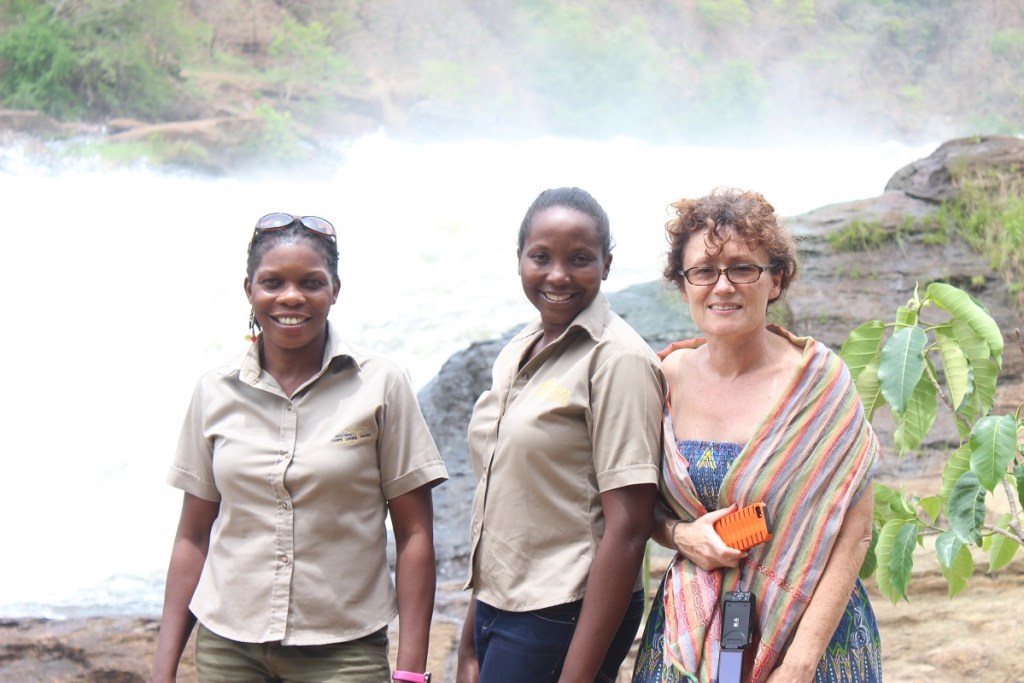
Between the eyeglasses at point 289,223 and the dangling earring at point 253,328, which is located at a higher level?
the eyeglasses at point 289,223

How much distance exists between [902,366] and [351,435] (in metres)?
1.07

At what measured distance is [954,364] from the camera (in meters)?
2.27

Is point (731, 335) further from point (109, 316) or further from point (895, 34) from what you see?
point (895, 34)

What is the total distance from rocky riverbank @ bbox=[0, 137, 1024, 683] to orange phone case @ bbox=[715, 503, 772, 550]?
1.71 metres

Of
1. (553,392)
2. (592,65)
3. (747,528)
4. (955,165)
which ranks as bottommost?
(747,528)

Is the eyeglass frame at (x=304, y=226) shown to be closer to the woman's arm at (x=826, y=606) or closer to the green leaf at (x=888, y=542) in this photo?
the woman's arm at (x=826, y=606)

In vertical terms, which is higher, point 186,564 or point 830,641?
point 186,564

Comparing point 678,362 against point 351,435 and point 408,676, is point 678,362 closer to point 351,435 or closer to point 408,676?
point 351,435

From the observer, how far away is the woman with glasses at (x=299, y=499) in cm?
189

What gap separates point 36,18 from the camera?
16469 mm

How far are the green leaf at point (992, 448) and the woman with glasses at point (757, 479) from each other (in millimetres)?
385

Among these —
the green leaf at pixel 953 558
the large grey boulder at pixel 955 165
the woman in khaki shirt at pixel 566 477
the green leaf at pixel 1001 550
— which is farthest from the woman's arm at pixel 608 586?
the large grey boulder at pixel 955 165

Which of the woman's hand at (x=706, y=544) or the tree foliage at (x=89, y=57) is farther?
the tree foliage at (x=89, y=57)

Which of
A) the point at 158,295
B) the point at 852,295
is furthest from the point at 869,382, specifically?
the point at 158,295
